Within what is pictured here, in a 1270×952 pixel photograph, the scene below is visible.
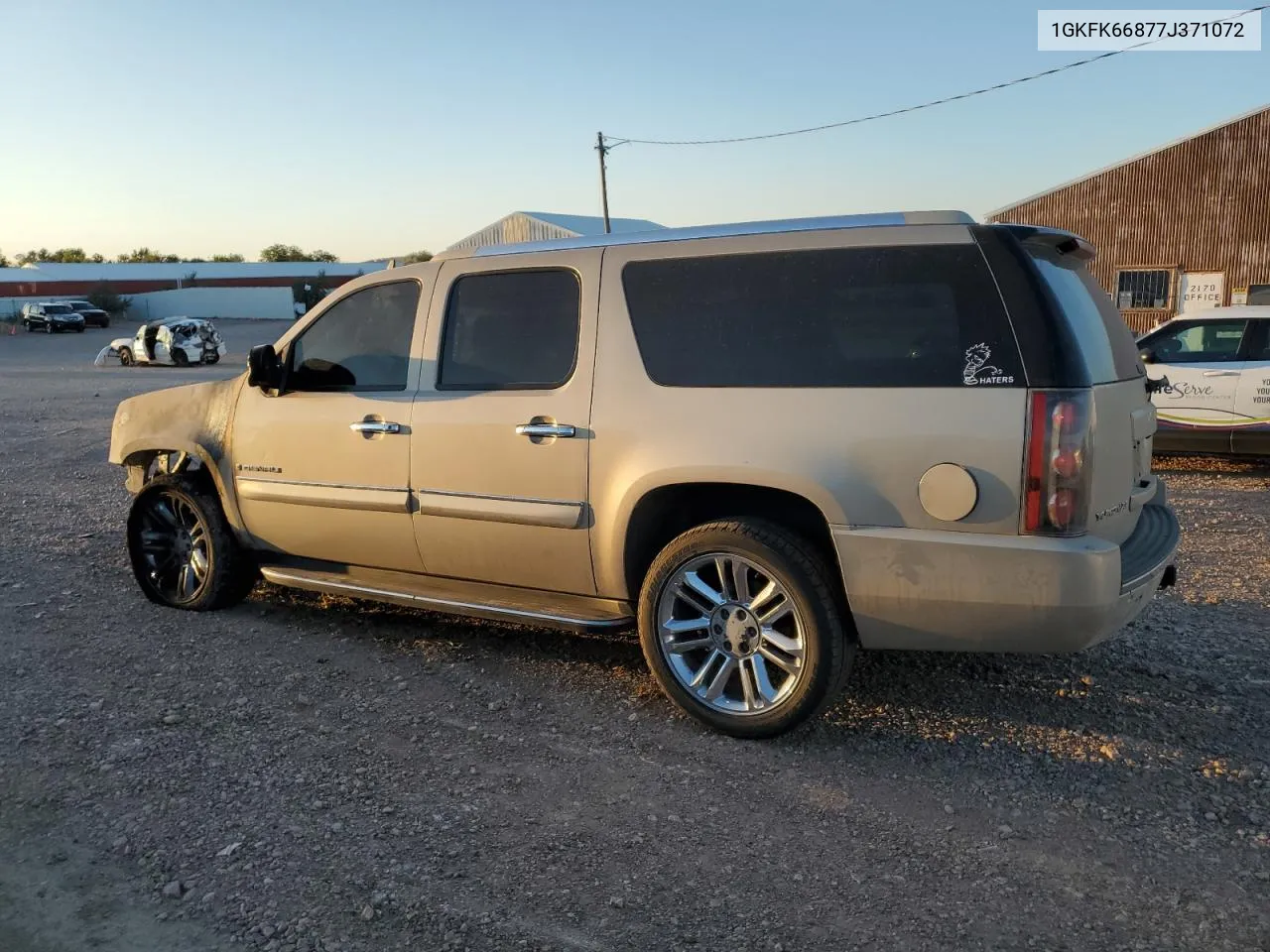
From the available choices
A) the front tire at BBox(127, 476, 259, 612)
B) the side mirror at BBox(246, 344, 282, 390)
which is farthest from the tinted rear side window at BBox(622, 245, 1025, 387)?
the front tire at BBox(127, 476, 259, 612)

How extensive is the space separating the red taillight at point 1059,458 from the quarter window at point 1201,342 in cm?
710

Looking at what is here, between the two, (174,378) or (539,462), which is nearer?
(539,462)

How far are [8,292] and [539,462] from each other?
263 feet

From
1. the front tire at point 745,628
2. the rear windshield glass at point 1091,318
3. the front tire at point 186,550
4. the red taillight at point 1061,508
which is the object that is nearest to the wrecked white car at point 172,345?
the front tire at point 186,550

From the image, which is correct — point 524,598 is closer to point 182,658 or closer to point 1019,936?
point 182,658

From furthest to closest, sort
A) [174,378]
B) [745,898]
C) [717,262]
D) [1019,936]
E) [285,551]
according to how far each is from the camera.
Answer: [174,378], [285,551], [717,262], [745,898], [1019,936]

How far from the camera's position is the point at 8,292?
2771 inches

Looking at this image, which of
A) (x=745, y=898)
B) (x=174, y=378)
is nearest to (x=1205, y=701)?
(x=745, y=898)

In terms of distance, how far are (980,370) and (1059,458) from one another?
392 mm

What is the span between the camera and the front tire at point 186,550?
5.45 m

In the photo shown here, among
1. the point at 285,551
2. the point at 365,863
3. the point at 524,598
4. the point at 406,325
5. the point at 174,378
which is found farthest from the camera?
the point at 174,378

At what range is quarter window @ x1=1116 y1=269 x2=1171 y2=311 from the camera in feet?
89.2

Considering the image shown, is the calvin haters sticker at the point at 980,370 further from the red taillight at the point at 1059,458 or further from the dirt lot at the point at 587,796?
the dirt lot at the point at 587,796

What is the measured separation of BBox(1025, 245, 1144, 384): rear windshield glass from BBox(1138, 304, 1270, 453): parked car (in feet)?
17.7
